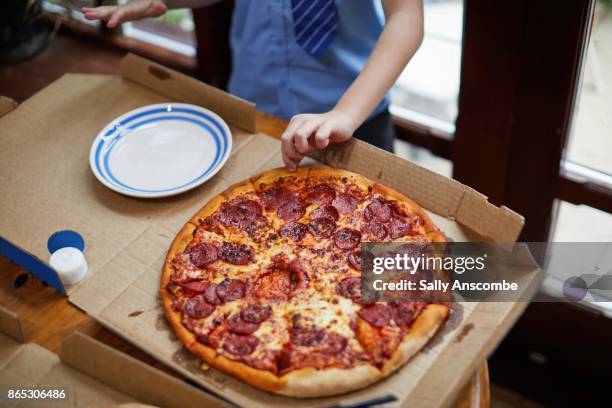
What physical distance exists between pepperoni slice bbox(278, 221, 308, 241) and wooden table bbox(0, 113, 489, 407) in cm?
44

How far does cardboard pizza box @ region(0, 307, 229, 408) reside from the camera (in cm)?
137

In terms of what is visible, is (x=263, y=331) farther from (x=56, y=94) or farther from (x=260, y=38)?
(x=56, y=94)

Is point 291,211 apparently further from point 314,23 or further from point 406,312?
point 314,23

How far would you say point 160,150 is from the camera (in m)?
1.96

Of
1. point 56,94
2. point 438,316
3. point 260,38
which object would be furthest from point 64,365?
point 260,38

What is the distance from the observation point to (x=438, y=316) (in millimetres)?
1503

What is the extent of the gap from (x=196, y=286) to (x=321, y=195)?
40cm

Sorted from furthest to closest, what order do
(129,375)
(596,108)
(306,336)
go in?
1. (596,108)
2. (306,336)
3. (129,375)

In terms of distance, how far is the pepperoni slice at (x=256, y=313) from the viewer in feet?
5.09

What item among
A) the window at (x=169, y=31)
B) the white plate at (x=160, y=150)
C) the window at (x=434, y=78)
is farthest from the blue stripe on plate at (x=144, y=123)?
the window at (x=169, y=31)

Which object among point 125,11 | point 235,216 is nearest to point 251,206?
point 235,216

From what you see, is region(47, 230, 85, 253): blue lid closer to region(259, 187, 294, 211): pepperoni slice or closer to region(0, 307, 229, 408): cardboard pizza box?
region(0, 307, 229, 408): cardboard pizza box

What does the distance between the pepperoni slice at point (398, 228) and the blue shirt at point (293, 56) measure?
0.53 metres

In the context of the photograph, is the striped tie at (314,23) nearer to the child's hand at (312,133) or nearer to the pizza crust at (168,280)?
the child's hand at (312,133)
